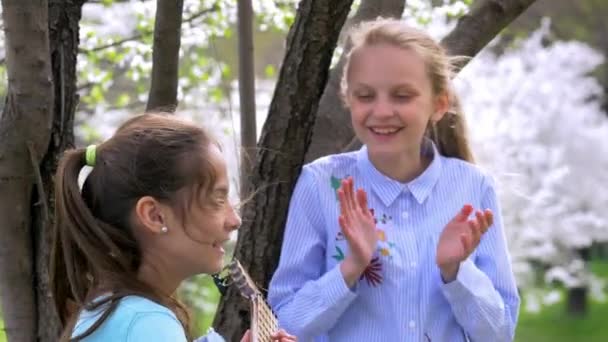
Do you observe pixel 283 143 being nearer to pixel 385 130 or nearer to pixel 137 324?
pixel 385 130

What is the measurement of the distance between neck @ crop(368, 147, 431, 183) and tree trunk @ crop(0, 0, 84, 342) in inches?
31.7

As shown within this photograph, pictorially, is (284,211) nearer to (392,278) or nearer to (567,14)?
(392,278)

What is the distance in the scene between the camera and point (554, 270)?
13.7 meters

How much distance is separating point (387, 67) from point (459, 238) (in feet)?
1.54

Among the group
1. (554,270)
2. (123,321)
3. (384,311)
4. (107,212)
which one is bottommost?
(554,270)

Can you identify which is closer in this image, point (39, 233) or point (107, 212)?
point (107, 212)

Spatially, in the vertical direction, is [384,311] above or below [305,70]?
below

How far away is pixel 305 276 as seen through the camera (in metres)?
2.55

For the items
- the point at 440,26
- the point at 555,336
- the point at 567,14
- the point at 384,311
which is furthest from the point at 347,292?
the point at 567,14

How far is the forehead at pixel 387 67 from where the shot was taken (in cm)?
252

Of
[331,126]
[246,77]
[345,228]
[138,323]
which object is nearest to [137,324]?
[138,323]

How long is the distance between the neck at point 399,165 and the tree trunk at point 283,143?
1.03 ft

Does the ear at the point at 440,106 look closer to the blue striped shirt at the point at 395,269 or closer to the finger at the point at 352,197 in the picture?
the blue striped shirt at the point at 395,269

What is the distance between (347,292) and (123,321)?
0.75 meters
